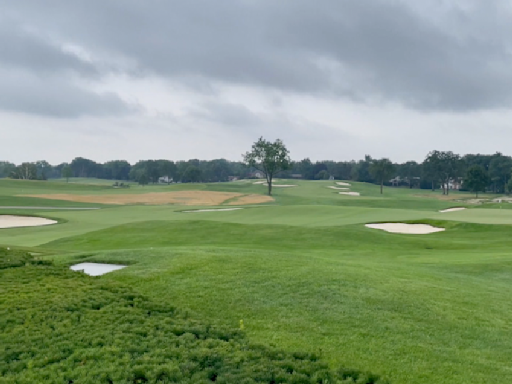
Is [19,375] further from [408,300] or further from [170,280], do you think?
[408,300]

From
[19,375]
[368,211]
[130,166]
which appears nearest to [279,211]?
[368,211]

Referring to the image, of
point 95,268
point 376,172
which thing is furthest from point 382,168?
point 95,268

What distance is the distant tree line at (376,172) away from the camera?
390 ft

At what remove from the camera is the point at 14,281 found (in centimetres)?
1200

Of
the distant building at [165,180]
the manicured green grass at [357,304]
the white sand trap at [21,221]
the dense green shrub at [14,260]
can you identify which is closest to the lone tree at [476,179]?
the white sand trap at [21,221]

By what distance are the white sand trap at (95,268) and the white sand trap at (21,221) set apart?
88.1 feet

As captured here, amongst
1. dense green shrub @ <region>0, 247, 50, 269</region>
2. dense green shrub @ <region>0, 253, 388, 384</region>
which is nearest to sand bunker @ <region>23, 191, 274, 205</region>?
dense green shrub @ <region>0, 247, 50, 269</region>

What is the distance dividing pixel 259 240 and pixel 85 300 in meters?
16.9

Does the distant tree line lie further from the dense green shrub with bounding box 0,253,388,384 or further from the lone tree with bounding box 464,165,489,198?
the dense green shrub with bounding box 0,253,388,384

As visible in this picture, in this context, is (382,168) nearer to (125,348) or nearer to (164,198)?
(164,198)

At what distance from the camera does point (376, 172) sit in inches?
4724

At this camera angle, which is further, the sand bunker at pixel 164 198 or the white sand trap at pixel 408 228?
the sand bunker at pixel 164 198

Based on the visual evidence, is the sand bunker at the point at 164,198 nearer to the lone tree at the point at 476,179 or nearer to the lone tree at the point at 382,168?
the lone tree at the point at 382,168

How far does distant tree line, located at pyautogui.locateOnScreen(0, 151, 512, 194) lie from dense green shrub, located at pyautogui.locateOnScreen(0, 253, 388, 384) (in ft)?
248
